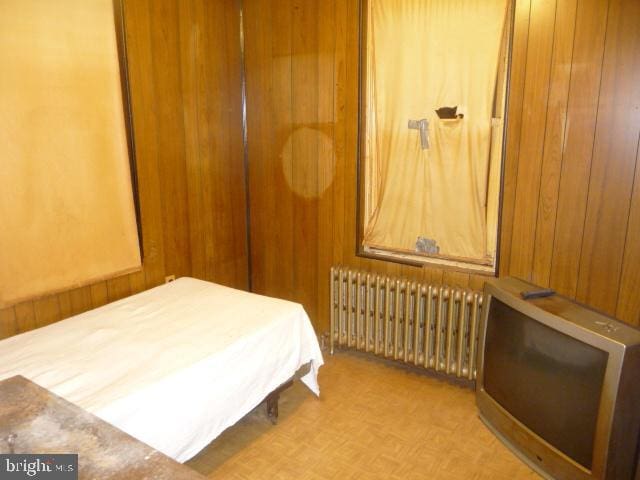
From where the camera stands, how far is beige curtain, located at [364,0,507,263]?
2764 mm

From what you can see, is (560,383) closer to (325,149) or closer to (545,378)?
(545,378)

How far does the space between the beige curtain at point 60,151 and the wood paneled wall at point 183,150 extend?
0.51 ft

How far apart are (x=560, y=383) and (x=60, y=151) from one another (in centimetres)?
271

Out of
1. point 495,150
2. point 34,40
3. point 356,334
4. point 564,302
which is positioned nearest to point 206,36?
point 34,40

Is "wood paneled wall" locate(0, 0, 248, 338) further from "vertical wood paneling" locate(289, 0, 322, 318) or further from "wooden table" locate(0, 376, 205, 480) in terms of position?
"wooden table" locate(0, 376, 205, 480)

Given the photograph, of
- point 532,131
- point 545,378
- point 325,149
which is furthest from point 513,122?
point 545,378

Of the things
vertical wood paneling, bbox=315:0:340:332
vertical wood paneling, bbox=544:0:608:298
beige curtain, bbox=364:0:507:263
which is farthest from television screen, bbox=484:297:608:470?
vertical wood paneling, bbox=315:0:340:332

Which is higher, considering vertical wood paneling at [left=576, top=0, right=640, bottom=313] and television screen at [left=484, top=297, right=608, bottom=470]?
vertical wood paneling at [left=576, top=0, right=640, bottom=313]

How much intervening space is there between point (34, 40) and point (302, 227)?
2093 mm

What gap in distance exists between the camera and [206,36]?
3.41m

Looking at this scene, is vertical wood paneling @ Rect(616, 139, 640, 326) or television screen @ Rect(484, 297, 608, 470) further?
vertical wood paneling @ Rect(616, 139, 640, 326)

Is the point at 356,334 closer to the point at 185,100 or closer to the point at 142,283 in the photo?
the point at 142,283

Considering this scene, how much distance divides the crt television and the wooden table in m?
1.40

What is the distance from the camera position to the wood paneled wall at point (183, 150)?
115 inches
